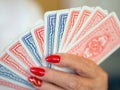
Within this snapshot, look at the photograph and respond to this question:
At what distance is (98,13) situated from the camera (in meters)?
0.79

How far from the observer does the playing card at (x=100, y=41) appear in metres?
0.78

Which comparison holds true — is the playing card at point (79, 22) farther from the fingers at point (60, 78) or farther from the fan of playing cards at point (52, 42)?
the fingers at point (60, 78)

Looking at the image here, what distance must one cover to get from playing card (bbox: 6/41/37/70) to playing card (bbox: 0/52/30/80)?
0.04 ft

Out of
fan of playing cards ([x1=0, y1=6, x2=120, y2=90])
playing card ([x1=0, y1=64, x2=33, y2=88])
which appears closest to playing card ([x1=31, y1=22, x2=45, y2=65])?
fan of playing cards ([x1=0, y1=6, x2=120, y2=90])

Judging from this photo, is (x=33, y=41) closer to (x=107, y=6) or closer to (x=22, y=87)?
(x=22, y=87)

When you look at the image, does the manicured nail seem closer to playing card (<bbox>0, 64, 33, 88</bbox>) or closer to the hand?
the hand

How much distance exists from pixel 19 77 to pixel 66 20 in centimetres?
24

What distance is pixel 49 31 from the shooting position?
75cm

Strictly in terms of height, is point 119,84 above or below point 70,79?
below

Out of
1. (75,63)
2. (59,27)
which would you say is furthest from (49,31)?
(75,63)

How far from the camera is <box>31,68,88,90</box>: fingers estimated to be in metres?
0.70

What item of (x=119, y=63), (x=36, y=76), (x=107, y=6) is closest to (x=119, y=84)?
(x=119, y=63)

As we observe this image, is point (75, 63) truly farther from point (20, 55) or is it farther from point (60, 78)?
point (20, 55)

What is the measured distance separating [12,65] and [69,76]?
7.6 inches
